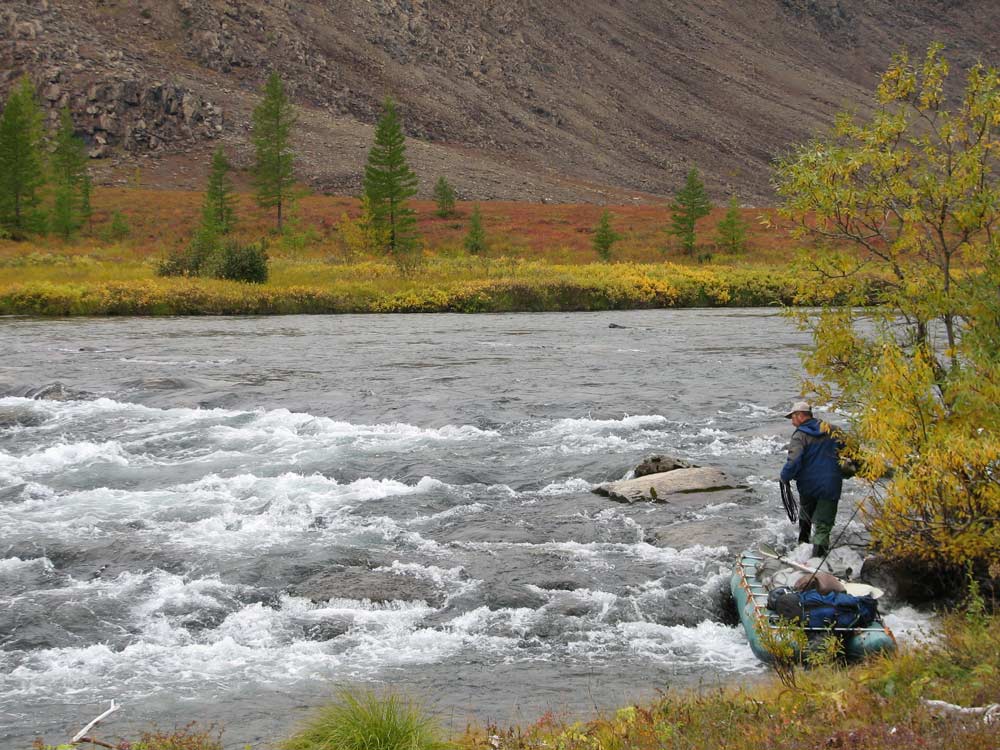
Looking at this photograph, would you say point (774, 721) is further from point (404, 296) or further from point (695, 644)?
point (404, 296)

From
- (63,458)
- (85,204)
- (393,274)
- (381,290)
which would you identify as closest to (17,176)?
(85,204)

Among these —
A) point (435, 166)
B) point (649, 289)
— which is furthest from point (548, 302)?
point (435, 166)

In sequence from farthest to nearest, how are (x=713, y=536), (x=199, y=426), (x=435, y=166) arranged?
(x=435, y=166) → (x=199, y=426) → (x=713, y=536)

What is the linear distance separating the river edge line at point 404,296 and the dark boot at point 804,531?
29.5 meters

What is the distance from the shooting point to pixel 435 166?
11562 cm

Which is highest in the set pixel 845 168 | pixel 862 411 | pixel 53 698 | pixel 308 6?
pixel 308 6

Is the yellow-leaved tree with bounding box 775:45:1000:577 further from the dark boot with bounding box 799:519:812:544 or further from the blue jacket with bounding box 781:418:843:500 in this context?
the dark boot with bounding box 799:519:812:544

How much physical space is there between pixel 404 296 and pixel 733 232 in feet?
106

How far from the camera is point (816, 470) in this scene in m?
12.1

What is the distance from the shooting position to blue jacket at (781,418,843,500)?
12.0 meters

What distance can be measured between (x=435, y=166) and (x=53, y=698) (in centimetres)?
11022

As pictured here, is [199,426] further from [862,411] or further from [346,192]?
[346,192]

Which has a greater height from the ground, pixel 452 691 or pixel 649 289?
pixel 649 289

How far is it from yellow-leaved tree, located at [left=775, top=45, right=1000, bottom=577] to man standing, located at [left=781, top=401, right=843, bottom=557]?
445mm
